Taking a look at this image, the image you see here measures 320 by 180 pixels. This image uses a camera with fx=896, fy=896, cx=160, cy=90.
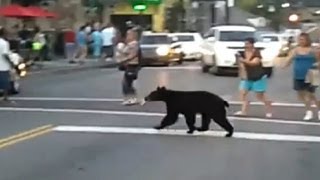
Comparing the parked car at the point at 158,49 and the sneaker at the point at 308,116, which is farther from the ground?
the sneaker at the point at 308,116

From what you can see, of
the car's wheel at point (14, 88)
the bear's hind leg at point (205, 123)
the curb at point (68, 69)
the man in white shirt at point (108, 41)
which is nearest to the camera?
the bear's hind leg at point (205, 123)

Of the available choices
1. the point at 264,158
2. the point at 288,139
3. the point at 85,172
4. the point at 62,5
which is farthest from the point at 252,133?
the point at 62,5

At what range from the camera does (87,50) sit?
43.5m

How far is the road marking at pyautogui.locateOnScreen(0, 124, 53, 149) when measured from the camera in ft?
44.2

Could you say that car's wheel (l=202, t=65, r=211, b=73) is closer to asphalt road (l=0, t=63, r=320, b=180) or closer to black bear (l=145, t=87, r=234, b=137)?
asphalt road (l=0, t=63, r=320, b=180)

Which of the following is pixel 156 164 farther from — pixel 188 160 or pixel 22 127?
pixel 22 127

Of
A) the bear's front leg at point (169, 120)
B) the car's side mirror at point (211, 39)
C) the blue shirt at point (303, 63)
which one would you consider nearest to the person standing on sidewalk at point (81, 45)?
the car's side mirror at point (211, 39)

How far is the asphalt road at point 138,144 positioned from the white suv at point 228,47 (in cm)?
874

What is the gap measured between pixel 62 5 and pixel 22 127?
120 feet

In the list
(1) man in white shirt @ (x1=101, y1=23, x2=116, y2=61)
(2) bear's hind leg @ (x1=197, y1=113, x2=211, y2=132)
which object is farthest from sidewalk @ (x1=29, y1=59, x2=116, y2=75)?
(2) bear's hind leg @ (x1=197, y1=113, x2=211, y2=132)

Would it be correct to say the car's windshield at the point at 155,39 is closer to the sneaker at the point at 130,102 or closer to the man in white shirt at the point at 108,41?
the man in white shirt at the point at 108,41

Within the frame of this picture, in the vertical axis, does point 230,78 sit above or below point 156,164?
below

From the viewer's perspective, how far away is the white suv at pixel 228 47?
101 feet

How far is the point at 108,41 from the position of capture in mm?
42438
